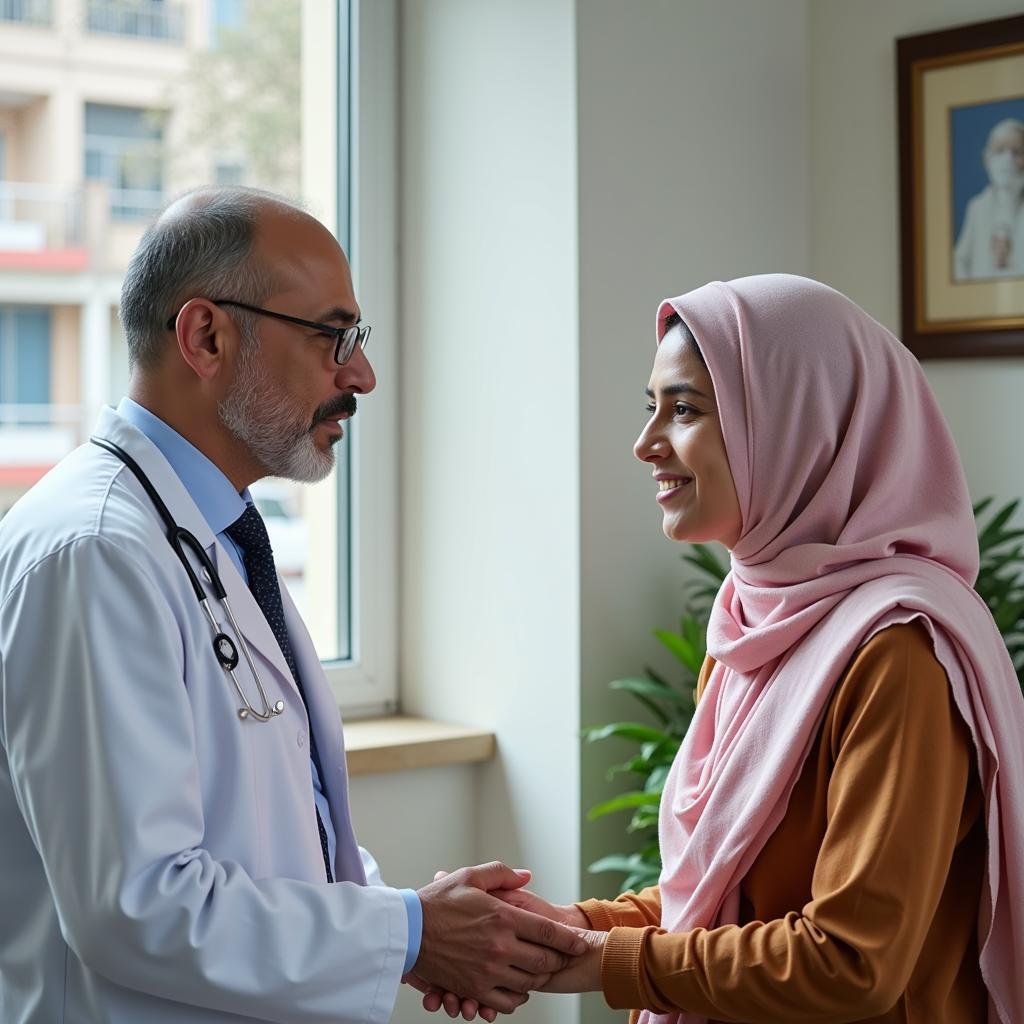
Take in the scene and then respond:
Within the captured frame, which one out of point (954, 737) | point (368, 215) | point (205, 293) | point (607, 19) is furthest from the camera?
point (368, 215)

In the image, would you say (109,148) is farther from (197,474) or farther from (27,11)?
(197,474)

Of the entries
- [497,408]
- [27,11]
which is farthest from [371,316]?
[27,11]

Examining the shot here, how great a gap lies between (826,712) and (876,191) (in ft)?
5.83

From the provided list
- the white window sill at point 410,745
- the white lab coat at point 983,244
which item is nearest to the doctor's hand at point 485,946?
the white window sill at point 410,745

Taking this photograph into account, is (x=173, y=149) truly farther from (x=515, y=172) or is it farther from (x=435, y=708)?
(x=435, y=708)

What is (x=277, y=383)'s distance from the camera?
67.3 inches

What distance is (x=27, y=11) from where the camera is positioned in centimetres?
261

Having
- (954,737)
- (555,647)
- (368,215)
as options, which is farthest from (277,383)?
(368,215)

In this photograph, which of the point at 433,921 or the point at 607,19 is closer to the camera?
the point at 433,921

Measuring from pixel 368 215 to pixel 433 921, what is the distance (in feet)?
5.57

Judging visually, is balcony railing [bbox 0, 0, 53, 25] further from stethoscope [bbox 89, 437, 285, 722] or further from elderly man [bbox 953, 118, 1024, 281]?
elderly man [bbox 953, 118, 1024, 281]

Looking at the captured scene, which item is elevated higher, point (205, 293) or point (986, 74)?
point (986, 74)

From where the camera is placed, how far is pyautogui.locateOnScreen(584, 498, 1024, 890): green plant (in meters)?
2.46

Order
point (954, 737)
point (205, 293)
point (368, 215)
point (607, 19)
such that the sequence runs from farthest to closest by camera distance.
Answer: point (368, 215) < point (607, 19) < point (205, 293) < point (954, 737)
